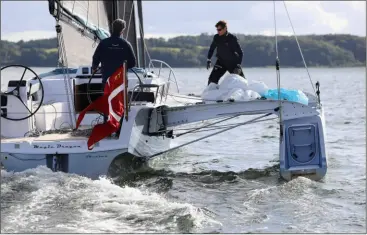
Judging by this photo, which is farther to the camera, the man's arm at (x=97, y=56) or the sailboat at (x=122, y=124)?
the man's arm at (x=97, y=56)

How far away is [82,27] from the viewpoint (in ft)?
45.9

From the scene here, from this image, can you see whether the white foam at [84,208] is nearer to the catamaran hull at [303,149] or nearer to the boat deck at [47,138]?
Result: the boat deck at [47,138]

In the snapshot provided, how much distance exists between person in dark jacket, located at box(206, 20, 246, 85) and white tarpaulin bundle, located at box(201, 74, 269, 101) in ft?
2.92

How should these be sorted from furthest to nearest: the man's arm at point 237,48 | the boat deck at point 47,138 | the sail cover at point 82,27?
Answer: the sail cover at point 82,27 → the man's arm at point 237,48 → the boat deck at point 47,138

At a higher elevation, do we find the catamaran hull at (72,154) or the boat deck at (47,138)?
the boat deck at (47,138)

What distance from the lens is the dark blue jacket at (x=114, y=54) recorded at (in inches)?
406

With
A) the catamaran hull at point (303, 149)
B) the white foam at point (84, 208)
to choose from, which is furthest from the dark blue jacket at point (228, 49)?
the white foam at point (84, 208)

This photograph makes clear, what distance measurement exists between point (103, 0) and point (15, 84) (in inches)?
236

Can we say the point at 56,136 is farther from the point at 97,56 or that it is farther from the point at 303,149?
the point at 303,149

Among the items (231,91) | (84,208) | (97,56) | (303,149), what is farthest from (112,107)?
(303,149)

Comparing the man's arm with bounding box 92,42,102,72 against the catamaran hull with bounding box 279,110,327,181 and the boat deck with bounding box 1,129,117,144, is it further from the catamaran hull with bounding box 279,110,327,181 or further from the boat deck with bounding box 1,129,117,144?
the catamaran hull with bounding box 279,110,327,181

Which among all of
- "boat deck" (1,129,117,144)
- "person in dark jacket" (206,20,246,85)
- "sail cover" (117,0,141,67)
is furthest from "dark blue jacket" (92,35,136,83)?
"sail cover" (117,0,141,67)

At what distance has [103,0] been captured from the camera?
16141mm

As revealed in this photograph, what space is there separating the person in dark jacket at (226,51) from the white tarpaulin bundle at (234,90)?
0.89 m
